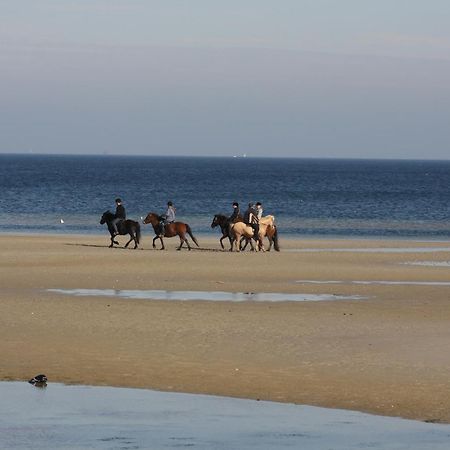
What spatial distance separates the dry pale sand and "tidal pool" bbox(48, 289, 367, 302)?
2.07 feet

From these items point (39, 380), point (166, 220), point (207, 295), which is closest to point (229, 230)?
point (166, 220)

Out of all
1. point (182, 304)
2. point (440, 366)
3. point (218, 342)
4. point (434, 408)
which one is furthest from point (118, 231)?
point (434, 408)

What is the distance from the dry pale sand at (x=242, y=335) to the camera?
15625mm

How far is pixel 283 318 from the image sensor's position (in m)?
22.3

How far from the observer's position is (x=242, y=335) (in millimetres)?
20125

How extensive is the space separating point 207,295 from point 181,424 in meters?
13.4

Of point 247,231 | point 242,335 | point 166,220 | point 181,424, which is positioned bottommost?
point 181,424

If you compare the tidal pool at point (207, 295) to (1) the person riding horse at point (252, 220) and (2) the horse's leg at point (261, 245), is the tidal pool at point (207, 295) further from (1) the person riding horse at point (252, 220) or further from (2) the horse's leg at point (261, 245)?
(2) the horse's leg at point (261, 245)

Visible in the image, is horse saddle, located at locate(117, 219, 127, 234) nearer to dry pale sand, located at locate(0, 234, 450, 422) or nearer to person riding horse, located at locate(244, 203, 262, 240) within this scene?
person riding horse, located at locate(244, 203, 262, 240)

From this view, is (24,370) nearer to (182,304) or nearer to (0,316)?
(0,316)

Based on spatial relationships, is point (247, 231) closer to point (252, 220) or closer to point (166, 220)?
point (252, 220)

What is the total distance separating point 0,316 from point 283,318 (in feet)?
15.6

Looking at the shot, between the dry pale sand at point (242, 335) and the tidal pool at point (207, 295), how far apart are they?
2.07ft

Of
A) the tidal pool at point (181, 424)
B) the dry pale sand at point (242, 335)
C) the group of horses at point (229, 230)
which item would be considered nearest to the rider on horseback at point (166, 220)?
the group of horses at point (229, 230)
